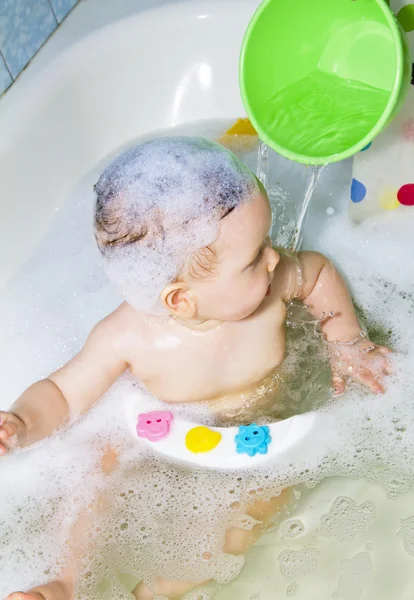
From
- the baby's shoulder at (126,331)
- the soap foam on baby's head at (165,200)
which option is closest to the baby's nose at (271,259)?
the soap foam on baby's head at (165,200)

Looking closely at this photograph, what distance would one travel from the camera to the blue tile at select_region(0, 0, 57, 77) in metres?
1.44

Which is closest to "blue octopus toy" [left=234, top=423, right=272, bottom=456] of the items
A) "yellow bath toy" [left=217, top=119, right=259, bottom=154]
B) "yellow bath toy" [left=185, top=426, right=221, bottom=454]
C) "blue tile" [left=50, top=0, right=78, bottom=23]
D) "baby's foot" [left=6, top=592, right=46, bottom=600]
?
"yellow bath toy" [left=185, top=426, right=221, bottom=454]

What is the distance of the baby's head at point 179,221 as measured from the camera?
3.27 ft

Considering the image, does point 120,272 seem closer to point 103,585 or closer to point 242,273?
point 242,273

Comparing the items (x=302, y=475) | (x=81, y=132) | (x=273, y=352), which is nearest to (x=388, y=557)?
(x=302, y=475)

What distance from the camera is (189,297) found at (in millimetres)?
1103

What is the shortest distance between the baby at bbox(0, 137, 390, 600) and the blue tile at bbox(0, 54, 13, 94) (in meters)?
0.51

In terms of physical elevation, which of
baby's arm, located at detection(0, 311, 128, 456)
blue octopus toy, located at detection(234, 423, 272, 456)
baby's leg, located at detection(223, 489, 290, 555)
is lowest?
baby's leg, located at detection(223, 489, 290, 555)

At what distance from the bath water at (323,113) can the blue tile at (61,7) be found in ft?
1.82

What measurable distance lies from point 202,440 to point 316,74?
1.95 ft

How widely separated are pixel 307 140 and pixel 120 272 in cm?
38

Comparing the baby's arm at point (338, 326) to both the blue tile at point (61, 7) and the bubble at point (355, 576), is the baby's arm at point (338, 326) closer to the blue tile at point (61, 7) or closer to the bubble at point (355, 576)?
the bubble at point (355, 576)

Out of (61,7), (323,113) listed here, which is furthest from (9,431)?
(61,7)

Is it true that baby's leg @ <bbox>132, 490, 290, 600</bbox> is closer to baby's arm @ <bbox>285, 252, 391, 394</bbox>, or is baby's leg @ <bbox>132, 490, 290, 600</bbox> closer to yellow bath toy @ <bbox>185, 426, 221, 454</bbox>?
yellow bath toy @ <bbox>185, 426, 221, 454</bbox>
